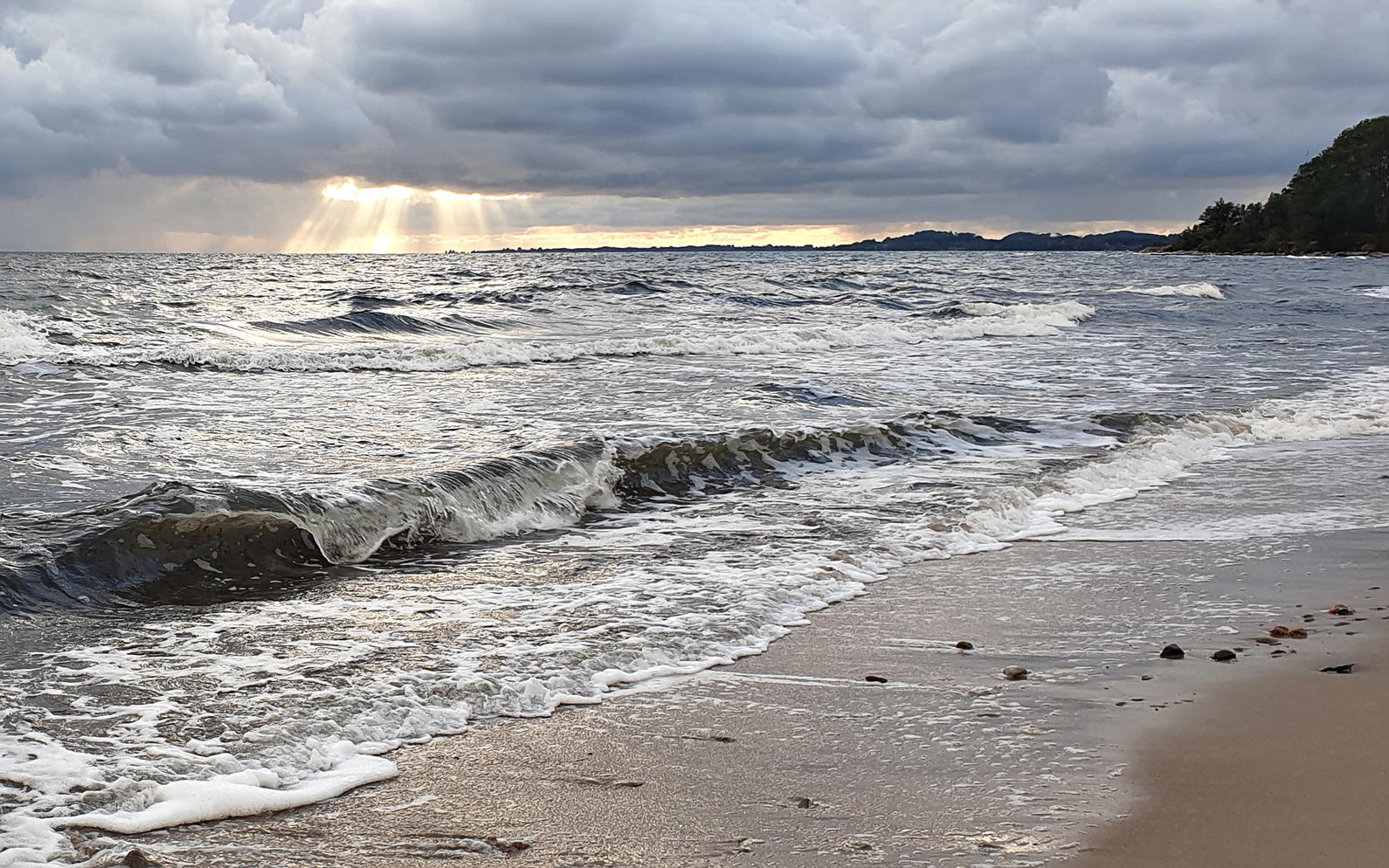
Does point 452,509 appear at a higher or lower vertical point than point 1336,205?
lower

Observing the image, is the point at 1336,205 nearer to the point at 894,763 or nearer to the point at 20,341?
the point at 20,341

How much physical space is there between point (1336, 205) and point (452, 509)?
113 metres

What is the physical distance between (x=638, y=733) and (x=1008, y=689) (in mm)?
1347

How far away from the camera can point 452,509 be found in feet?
22.9

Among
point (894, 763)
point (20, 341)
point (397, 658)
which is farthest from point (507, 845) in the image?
point (20, 341)

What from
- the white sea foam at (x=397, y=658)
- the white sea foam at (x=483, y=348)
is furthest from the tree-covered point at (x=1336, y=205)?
the white sea foam at (x=397, y=658)

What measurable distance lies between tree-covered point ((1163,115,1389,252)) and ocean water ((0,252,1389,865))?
3743 inches

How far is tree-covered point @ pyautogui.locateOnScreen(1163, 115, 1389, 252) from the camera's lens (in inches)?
3939

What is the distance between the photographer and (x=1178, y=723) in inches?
142

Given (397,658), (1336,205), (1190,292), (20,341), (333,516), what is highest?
(1336,205)

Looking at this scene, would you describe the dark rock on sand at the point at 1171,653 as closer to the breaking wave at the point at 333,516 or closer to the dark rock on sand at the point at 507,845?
the dark rock on sand at the point at 507,845

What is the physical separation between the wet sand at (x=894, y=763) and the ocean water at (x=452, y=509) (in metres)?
0.25

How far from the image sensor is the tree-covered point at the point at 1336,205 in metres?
100

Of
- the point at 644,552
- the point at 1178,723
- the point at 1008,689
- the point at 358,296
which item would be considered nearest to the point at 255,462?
the point at 644,552
